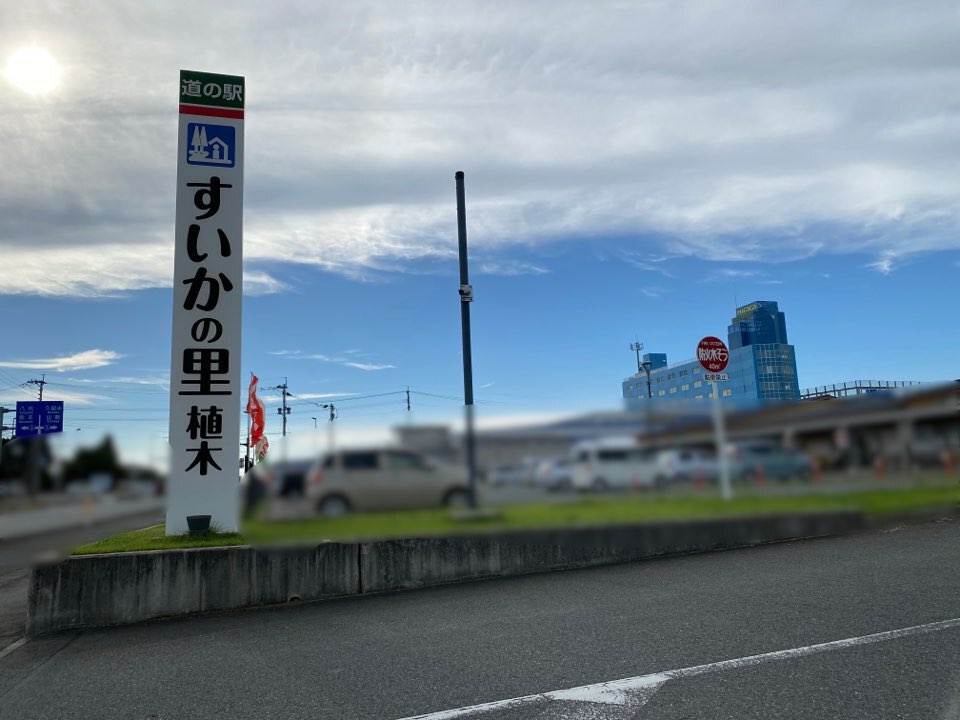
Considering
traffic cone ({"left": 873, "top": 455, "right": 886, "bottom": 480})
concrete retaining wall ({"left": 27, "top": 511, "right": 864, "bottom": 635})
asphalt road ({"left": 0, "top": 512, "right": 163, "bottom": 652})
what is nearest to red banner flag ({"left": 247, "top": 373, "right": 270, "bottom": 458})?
asphalt road ({"left": 0, "top": 512, "right": 163, "bottom": 652})

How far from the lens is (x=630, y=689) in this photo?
7414 millimetres

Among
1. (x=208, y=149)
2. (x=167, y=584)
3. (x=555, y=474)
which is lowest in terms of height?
(x=167, y=584)

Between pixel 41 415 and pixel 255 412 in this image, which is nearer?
pixel 41 415

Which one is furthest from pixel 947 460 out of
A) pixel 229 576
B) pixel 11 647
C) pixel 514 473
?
pixel 11 647

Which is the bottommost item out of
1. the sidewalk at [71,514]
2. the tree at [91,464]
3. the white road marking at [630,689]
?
the white road marking at [630,689]

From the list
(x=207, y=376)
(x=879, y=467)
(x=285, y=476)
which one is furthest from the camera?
(x=207, y=376)

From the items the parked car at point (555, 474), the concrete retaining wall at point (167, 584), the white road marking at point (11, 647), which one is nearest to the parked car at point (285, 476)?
the parked car at point (555, 474)

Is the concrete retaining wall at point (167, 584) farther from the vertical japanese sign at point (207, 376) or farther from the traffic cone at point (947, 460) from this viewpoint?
the traffic cone at point (947, 460)

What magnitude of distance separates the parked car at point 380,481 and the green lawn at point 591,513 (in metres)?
0.02

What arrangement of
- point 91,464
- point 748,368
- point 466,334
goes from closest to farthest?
point 91,464, point 748,368, point 466,334

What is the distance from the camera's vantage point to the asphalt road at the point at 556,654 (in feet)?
23.4

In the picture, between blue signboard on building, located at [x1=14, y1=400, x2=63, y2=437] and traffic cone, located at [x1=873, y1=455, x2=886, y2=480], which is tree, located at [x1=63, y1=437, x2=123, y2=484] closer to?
blue signboard on building, located at [x1=14, y1=400, x2=63, y2=437]

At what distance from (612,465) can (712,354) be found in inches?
40.8

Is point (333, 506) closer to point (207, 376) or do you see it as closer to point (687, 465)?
point (687, 465)
